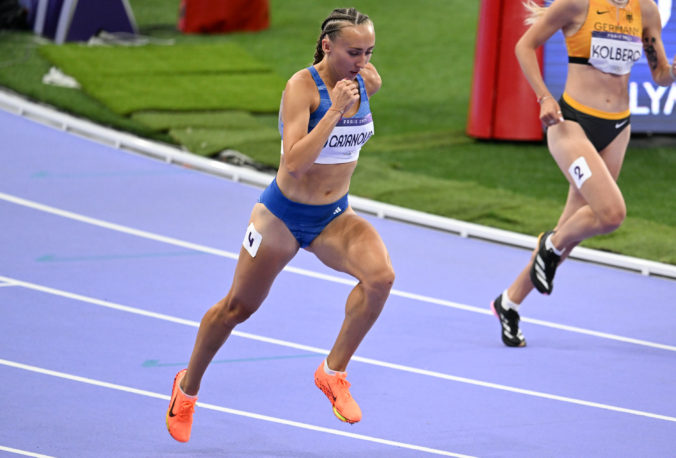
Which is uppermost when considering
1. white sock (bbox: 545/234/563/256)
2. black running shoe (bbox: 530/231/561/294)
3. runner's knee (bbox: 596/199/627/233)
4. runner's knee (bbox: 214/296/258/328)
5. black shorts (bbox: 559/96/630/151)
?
black shorts (bbox: 559/96/630/151)

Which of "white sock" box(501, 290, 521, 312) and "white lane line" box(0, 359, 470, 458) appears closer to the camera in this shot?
"white lane line" box(0, 359, 470, 458)

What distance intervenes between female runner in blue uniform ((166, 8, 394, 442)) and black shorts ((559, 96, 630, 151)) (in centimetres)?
191

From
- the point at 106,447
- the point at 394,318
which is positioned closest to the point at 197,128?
the point at 394,318

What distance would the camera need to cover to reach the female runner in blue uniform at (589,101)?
607cm

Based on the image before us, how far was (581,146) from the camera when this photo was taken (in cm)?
613

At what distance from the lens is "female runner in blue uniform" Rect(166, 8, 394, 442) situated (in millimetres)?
4418

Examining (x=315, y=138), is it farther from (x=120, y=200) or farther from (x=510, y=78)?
(x=510, y=78)

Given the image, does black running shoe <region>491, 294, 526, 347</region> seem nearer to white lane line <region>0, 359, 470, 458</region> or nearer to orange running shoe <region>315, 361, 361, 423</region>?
white lane line <region>0, 359, 470, 458</region>

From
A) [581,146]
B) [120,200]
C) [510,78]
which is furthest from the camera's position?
[510,78]

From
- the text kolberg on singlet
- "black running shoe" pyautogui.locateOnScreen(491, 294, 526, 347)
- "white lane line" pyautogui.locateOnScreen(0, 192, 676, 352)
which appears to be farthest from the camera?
"white lane line" pyautogui.locateOnScreen(0, 192, 676, 352)

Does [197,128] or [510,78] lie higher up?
[510,78]

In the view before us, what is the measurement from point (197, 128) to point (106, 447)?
7.15 metres

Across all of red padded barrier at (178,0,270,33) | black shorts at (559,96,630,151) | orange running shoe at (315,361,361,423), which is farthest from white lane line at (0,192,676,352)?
Answer: red padded barrier at (178,0,270,33)

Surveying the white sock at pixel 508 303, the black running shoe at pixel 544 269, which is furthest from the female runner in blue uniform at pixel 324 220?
the white sock at pixel 508 303
